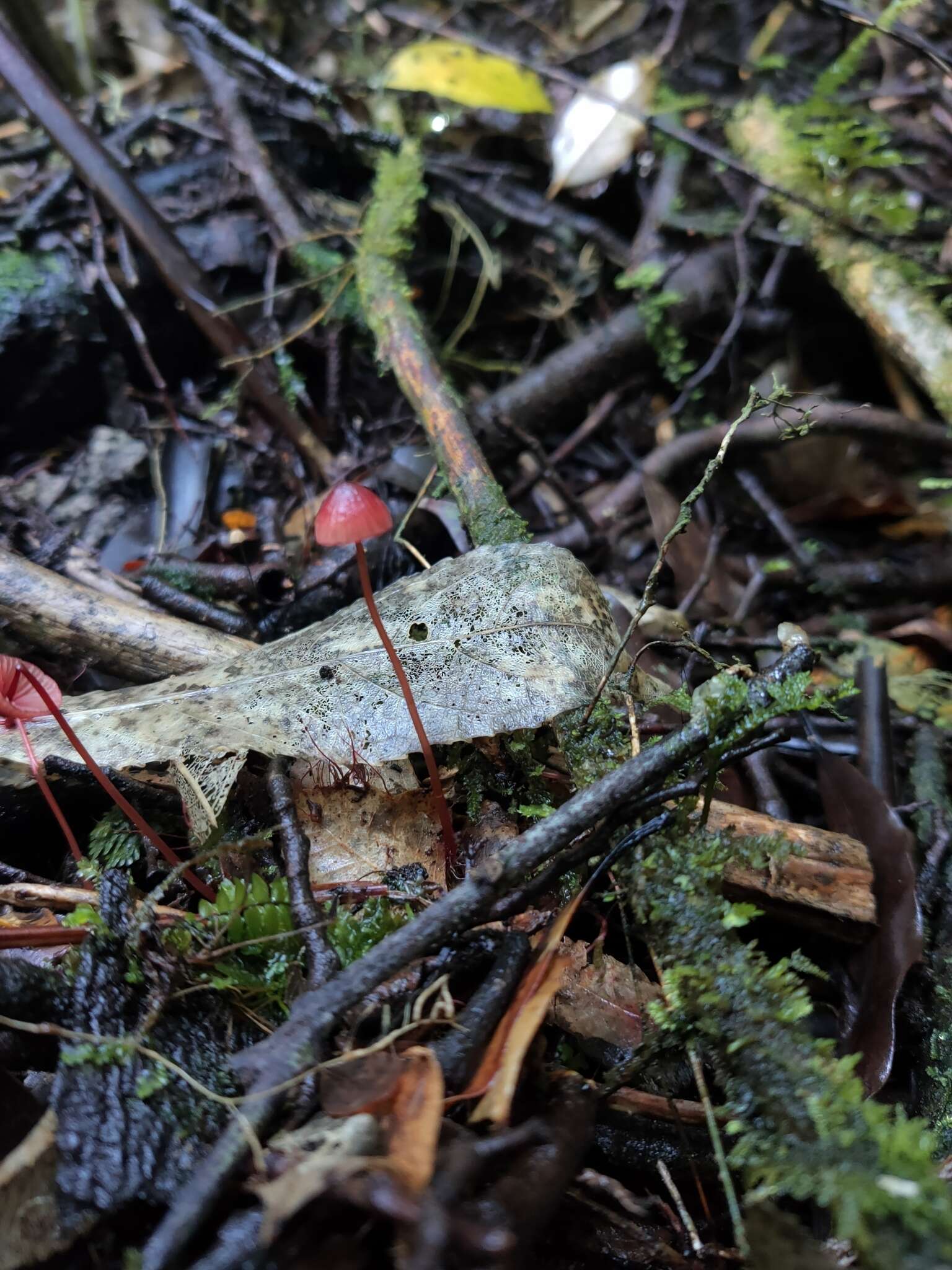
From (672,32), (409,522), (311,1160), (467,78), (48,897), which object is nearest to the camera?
(311,1160)

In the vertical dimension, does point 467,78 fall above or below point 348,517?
above

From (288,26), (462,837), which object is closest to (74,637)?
(462,837)

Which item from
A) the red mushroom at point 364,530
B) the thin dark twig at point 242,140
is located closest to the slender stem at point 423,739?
the red mushroom at point 364,530

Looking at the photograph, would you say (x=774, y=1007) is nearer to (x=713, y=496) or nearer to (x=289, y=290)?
(x=713, y=496)

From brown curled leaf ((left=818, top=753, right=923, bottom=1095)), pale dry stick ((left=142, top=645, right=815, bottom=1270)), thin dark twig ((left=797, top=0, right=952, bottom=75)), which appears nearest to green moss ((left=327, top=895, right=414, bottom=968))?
pale dry stick ((left=142, top=645, right=815, bottom=1270))

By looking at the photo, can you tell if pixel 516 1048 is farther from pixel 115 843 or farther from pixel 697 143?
pixel 697 143

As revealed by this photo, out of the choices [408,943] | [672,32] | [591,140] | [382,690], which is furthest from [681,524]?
[672,32]
